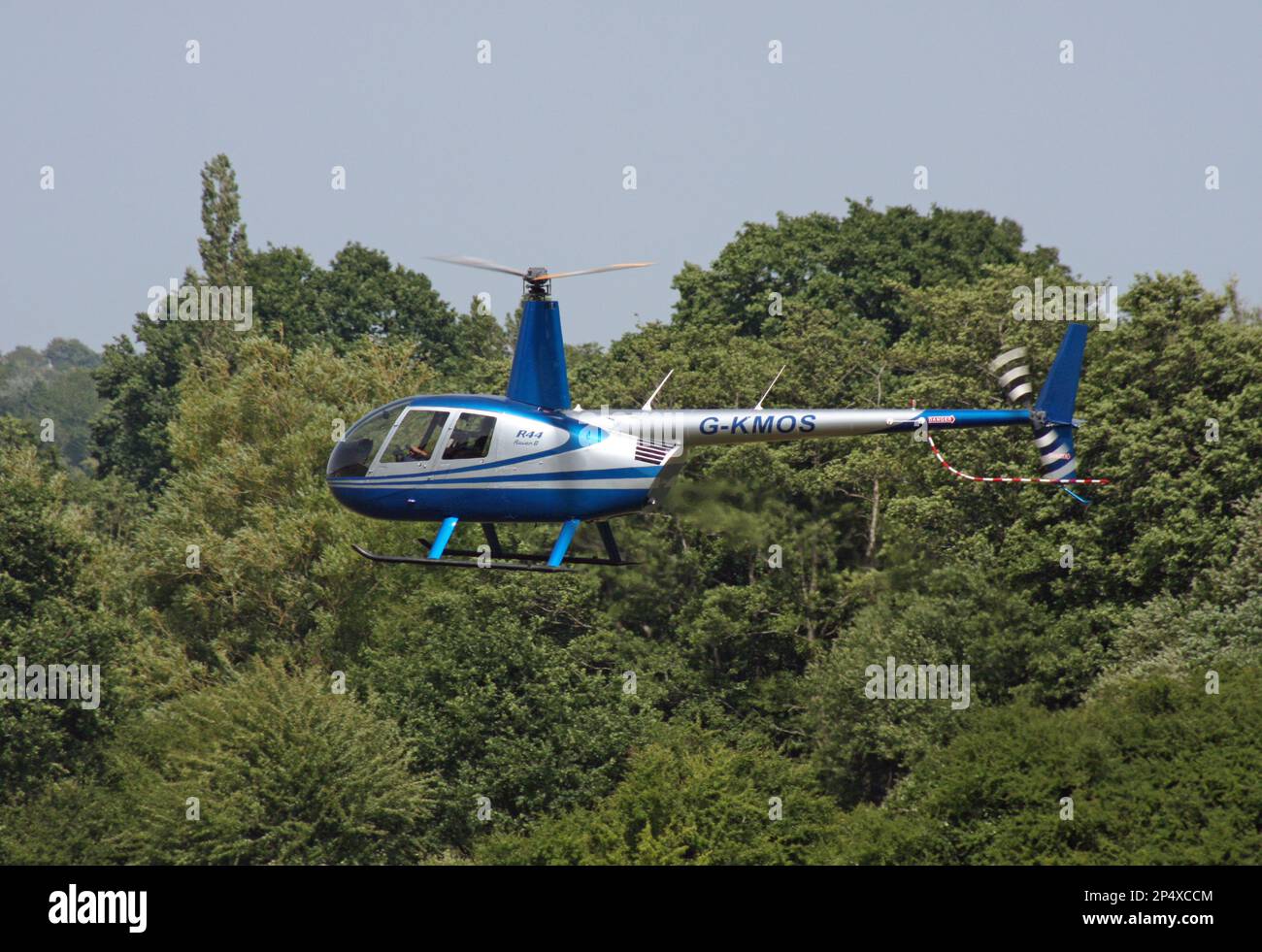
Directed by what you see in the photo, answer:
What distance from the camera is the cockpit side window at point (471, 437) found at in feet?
87.0

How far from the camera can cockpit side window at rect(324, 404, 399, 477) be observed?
27234 mm

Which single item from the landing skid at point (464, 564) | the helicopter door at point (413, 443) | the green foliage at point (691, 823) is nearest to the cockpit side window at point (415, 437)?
the helicopter door at point (413, 443)

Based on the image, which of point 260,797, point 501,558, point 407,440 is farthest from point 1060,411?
point 260,797

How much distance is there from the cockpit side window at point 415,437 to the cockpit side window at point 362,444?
0.68 ft

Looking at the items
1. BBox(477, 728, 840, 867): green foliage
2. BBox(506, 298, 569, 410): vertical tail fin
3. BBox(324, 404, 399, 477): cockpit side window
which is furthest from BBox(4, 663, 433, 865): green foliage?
BBox(506, 298, 569, 410): vertical tail fin

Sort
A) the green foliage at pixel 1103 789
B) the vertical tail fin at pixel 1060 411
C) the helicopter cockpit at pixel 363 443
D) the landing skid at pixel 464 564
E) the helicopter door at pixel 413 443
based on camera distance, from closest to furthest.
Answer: the landing skid at pixel 464 564
the helicopter door at pixel 413 443
the helicopter cockpit at pixel 363 443
the vertical tail fin at pixel 1060 411
the green foliage at pixel 1103 789

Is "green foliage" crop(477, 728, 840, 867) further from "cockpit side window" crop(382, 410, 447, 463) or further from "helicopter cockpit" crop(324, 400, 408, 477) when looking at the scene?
"cockpit side window" crop(382, 410, 447, 463)

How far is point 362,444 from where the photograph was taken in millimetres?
27406

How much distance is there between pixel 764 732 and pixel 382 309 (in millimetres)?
47377

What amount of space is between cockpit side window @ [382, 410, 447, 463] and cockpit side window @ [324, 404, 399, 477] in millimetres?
207

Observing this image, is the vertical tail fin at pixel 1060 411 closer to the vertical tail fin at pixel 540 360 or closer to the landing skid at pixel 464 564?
the vertical tail fin at pixel 540 360

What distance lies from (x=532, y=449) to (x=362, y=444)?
2648 millimetres

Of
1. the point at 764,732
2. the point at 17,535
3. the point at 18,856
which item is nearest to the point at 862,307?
the point at 764,732

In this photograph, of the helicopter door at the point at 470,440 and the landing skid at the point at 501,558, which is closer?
the landing skid at the point at 501,558
